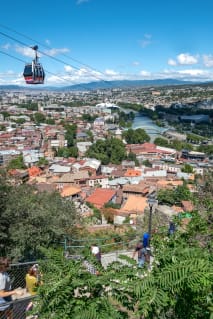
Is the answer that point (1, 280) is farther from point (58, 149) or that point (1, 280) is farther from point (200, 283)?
point (58, 149)

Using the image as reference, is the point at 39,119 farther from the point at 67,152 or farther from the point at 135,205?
the point at 135,205

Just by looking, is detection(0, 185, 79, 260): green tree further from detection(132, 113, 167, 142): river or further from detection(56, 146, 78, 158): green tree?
detection(132, 113, 167, 142): river

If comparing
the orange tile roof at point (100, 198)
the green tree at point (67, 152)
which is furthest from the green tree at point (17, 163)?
the orange tile roof at point (100, 198)

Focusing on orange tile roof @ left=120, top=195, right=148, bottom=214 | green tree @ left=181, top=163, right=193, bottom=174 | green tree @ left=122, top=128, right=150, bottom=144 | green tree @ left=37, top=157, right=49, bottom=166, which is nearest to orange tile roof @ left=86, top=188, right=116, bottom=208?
orange tile roof @ left=120, top=195, right=148, bottom=214

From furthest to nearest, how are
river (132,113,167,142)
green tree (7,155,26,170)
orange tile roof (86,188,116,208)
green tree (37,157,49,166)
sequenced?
river (132,113,167,142) < green tree (37,157,49,166) < green tree (7,155,26,170) < orange tile roof (86,188,116,208)

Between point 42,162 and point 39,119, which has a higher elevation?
point 39,119

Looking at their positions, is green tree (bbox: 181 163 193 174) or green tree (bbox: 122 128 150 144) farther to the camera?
green tree (bbox: 122 128 150 144)

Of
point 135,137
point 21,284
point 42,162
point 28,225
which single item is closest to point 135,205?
point 28,225
